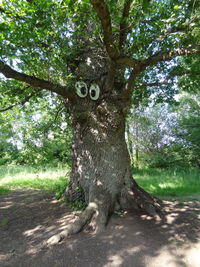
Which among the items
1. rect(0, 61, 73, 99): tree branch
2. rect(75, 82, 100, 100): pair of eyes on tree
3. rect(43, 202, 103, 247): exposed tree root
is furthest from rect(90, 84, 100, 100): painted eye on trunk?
rect(43, 202, 103, 247): exposed tree root

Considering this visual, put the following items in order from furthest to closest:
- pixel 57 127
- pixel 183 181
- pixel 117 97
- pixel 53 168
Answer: pixel 53 168 < pixel 183 181 < pixel 57 127 < pixel 117 97

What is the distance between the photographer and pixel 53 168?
11031 mm

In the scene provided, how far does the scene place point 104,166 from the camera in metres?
3.92

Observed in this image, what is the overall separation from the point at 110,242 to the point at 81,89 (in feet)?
10.3

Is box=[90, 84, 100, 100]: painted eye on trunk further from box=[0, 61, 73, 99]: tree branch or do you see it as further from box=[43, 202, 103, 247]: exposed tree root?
box=[43, 202, 103, 247]: exposed tree root

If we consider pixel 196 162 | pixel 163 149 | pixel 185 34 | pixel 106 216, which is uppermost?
pixel 185 34

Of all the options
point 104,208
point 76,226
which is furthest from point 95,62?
point 76,226

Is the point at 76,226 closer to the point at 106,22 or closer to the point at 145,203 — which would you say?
the point at 145,203

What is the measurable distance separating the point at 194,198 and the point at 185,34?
4.40 meters

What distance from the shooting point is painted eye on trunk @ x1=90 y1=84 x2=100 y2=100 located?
4116 millimetres

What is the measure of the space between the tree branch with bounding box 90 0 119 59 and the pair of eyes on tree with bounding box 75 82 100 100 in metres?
1.03

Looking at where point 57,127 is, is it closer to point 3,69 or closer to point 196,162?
point 3,69

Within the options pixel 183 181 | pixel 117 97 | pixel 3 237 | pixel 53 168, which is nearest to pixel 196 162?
pixel 183 181

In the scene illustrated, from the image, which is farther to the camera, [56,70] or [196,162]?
[196,162]
